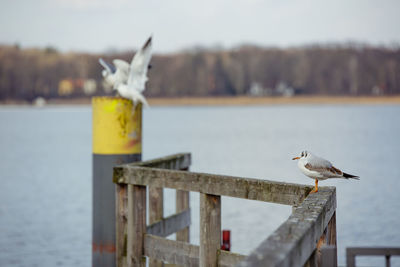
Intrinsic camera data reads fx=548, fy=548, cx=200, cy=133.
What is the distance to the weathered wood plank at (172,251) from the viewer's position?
540 cm

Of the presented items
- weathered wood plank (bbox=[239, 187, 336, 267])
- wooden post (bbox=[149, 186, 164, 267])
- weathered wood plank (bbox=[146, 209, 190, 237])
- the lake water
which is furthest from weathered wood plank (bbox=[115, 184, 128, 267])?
the lake water

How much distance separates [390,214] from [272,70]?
11698 centimetres

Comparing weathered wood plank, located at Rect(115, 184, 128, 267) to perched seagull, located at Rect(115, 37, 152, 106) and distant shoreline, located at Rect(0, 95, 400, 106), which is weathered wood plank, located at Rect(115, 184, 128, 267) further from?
distant shoreline, located at Rect(0, 95, 400, 106)

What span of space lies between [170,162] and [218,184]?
164cm

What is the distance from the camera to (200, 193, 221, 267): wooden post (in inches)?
192

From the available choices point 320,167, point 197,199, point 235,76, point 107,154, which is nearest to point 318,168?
point 320,167

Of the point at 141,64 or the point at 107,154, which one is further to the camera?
the point at 141,64

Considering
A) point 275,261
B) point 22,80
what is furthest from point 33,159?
point 22,80

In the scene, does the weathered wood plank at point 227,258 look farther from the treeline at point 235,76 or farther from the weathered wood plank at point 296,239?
the treeline at point 235,76

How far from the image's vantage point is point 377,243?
13.6 m

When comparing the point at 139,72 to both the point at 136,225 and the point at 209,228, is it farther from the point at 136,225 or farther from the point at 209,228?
the point at 209,228

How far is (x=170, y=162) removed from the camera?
638cm

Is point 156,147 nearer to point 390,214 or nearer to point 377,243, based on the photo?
point 390,214

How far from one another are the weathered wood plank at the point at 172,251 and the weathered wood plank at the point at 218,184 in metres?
0.65
